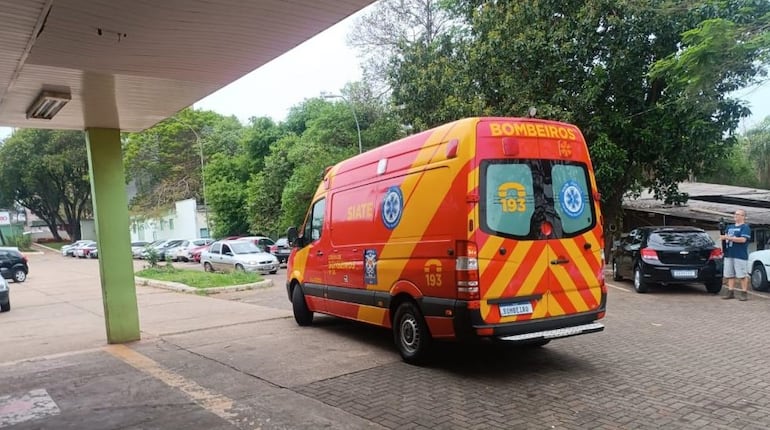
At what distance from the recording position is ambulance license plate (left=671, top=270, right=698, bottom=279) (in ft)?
37.7

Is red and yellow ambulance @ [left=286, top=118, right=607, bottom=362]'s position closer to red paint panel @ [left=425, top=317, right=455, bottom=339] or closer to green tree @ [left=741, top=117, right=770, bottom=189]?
red paint panel @ [left=425, top=317, right=455, bottom=339]

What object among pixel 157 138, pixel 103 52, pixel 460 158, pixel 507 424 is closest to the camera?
pixel 507 424

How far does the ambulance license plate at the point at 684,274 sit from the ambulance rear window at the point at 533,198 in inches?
261

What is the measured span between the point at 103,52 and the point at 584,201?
530 centimetres

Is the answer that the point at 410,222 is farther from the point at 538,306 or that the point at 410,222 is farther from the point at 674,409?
the point at 674,409

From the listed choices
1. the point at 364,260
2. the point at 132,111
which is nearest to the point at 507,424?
the point at 364,260

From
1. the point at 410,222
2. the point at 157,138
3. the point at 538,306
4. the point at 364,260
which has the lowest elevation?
the point at 538,306

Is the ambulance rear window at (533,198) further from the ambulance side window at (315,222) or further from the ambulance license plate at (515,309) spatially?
the ambulance side window at (315,222)

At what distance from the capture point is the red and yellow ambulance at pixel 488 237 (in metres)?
5.59

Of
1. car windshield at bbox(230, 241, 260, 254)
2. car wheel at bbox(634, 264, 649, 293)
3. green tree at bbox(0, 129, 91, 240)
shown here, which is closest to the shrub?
green tree at bbox(0, 129, 91, 240)

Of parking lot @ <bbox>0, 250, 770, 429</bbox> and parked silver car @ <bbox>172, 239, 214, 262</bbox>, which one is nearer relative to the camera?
parking lot @ <bbox>0, 250, 770, 429</bbox>

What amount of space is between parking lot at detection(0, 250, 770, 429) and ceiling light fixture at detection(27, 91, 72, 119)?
334 centimetres

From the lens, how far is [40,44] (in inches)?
198

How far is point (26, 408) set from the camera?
534 centimetres
